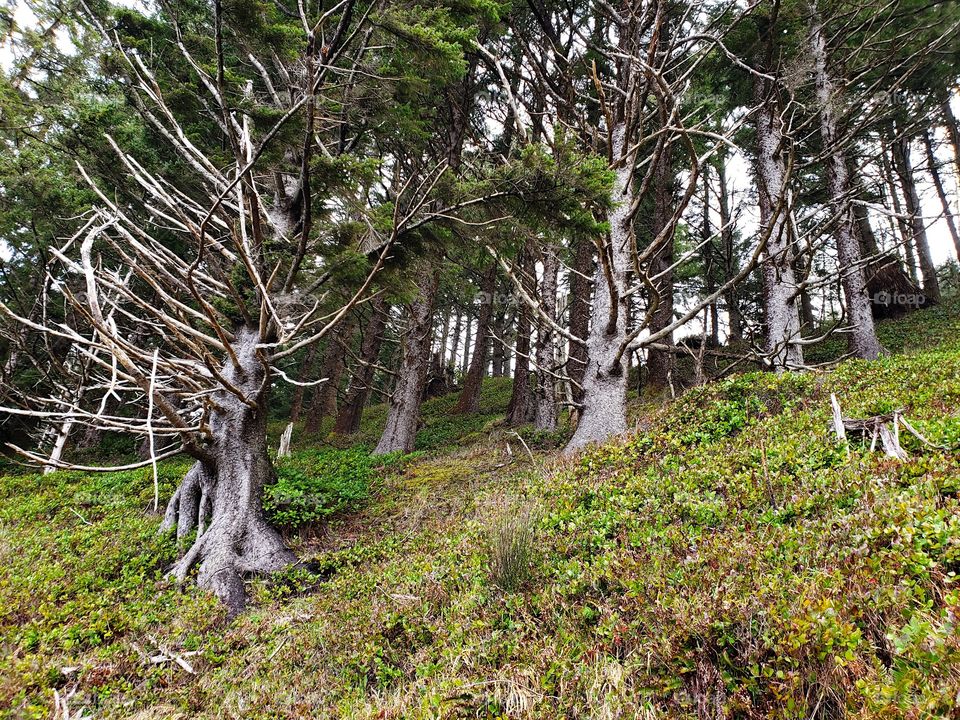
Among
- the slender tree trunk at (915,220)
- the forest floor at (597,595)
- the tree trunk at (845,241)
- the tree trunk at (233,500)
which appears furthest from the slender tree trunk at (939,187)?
the tree trunk at (233,500)

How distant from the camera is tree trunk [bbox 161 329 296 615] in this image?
5.22 metres

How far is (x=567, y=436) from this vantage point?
30.6 ft

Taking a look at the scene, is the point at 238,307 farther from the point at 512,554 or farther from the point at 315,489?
the point at 512,554

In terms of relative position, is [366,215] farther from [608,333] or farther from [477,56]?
[477,56]

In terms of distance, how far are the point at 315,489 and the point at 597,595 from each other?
5015 millimetres

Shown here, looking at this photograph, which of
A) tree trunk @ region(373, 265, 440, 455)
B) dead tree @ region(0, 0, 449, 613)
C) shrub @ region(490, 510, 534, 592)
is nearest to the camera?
shrub @ region(490, 510, 534, 592)

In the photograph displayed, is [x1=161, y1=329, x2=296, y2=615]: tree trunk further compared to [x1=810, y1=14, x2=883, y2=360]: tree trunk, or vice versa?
[x1=810, y1=14, x2=883, y2=360]: tree trunk

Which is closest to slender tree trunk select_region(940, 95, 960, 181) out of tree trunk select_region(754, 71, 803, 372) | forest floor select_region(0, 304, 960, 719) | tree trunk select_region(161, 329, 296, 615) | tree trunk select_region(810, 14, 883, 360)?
tree trunk select_region(810, 14, 883, 360)

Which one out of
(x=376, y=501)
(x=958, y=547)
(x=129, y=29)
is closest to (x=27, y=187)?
(x=129, y=29)

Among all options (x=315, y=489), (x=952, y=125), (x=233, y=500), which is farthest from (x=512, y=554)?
(x=952, y=125)

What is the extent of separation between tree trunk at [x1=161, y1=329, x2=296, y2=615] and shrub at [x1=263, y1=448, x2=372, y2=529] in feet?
0.78

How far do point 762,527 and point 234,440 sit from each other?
227 inches

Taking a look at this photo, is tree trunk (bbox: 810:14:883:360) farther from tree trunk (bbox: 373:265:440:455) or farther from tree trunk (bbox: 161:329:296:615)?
tree trunk (bbox: 161:329:296:615)

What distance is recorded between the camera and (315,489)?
23.2 feet
